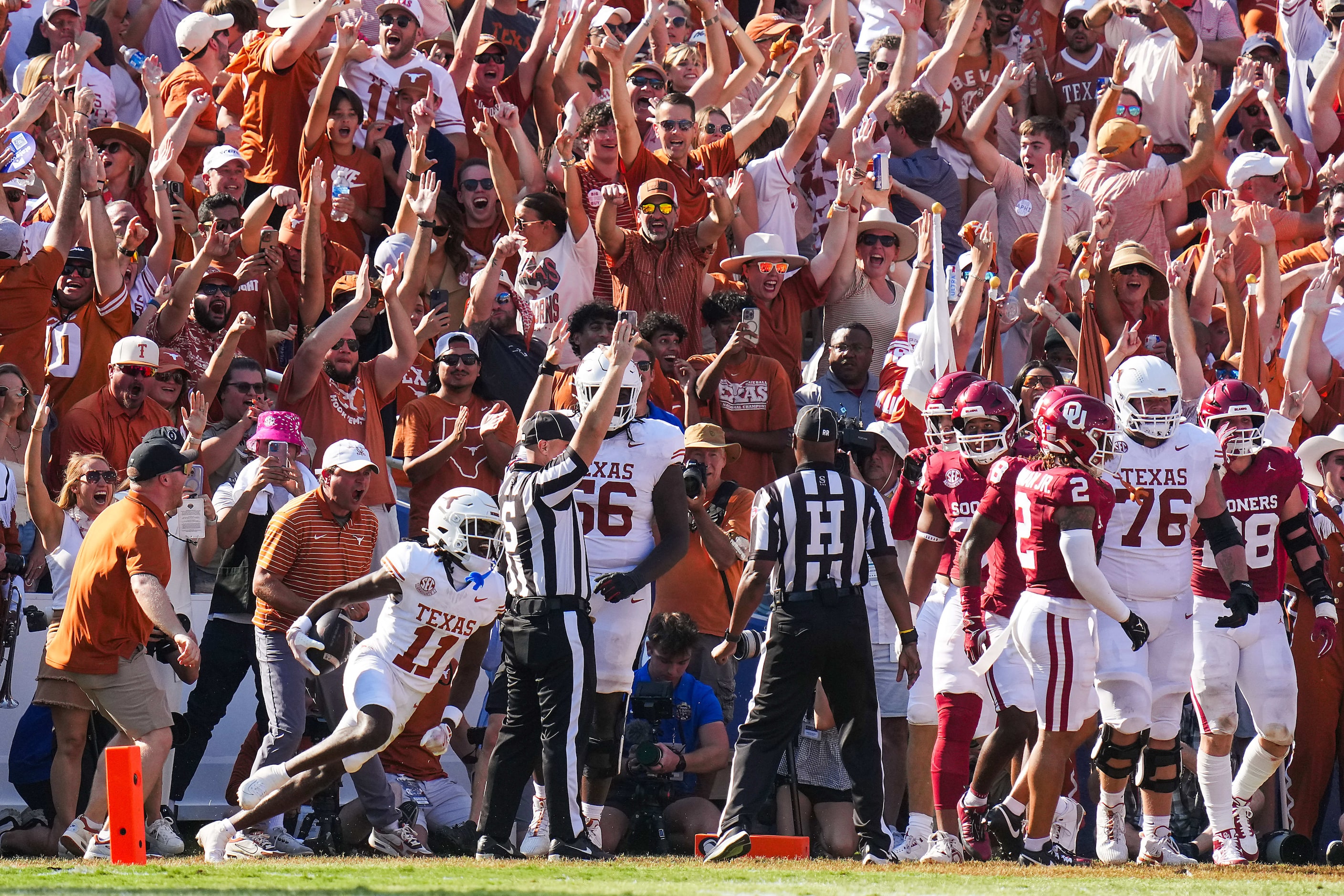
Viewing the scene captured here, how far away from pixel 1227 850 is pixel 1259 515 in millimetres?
1726

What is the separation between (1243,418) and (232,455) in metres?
5.44

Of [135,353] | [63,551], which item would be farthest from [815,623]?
[135,353]

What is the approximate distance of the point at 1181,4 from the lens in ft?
47.0

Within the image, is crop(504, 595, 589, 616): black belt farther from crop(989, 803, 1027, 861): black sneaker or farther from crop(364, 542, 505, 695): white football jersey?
crop(989, 803, 1027, 861): black sneaker

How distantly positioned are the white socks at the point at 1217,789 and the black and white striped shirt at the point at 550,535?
3232 millimetres

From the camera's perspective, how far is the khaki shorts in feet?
27.8

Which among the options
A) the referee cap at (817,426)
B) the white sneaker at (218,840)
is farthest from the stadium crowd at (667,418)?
the white sneaker at (218,840)

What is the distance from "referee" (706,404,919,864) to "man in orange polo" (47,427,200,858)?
2.63 m

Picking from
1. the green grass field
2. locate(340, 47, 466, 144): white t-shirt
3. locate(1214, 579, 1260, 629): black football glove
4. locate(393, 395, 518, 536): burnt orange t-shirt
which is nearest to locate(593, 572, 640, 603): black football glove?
the green grass field

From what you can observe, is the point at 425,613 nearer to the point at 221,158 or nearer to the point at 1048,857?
the point at 1048,857

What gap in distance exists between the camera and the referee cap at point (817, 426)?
855 centimetres

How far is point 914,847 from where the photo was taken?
29.4 feet

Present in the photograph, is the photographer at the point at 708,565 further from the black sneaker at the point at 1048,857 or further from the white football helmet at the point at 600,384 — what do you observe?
the black sneaker at the point at 1048,857

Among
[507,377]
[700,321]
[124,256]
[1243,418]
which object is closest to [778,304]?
[700,321]
